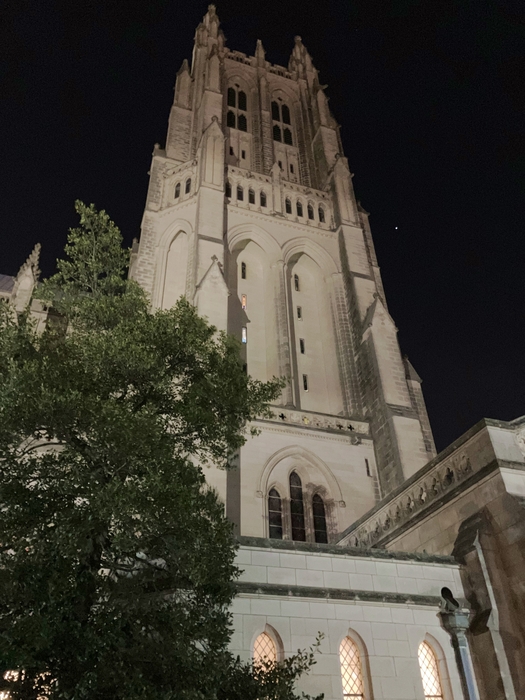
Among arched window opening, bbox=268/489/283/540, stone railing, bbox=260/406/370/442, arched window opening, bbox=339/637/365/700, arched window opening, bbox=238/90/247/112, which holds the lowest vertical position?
arched window opening, bbox=339/637/365/700

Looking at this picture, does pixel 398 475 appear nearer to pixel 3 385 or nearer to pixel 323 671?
pixel 323 671

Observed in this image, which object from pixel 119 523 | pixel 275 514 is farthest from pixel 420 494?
pixel 275 514

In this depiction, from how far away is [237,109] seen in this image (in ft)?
134

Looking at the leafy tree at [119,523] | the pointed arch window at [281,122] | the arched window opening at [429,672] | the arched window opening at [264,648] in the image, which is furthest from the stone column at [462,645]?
the pointed arch window at [281,122]

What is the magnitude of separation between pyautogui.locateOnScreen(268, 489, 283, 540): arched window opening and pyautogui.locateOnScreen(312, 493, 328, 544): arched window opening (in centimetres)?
141

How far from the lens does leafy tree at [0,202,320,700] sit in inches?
255

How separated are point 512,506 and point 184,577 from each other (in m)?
5.62

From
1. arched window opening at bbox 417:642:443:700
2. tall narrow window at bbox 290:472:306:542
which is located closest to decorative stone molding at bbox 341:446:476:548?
arched window opening at bbox 417:642:443:700

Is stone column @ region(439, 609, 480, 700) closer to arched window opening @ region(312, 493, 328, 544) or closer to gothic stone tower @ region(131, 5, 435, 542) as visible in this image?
gothic stone tower @ region(131, 5, 435, 542)

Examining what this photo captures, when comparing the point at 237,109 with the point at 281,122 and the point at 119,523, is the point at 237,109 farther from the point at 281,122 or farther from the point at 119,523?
the point at 119,523

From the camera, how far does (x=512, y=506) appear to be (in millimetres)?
9656

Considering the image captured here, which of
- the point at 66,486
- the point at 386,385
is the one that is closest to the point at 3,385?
the point at 66,486

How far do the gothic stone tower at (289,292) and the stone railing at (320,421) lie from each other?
2.2 inches

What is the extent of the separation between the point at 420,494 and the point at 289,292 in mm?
18045
